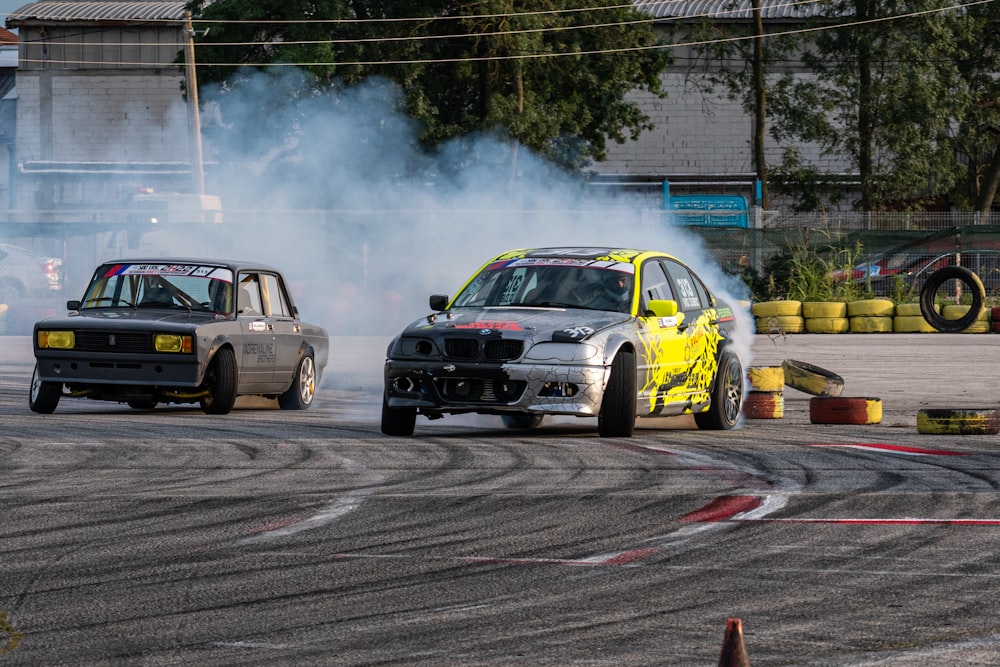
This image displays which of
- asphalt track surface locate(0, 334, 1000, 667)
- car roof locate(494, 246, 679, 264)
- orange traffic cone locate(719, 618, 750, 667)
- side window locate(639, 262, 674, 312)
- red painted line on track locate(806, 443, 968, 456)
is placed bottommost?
red painted line on track locate(806, 443, 968, 456)

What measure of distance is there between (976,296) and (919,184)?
26.0 meters

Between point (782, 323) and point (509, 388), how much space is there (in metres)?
16.2

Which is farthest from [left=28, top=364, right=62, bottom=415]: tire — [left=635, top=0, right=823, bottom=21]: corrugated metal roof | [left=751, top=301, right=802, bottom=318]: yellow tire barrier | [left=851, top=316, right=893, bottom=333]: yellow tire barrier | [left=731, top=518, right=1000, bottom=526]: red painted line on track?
[left=635, top=0, right=823, bottom=21]: corrugated metal roof

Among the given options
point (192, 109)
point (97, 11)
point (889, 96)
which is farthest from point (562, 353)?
point (97, 11)

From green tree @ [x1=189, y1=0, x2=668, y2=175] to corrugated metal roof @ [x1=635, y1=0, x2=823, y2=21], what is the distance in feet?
17.7

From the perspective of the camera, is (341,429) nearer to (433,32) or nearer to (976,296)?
(976,296)

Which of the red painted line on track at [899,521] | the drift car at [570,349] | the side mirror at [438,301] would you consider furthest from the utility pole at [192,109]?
the red painted line on track at [899,521]

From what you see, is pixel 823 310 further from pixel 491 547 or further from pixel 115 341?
pixel 491 547

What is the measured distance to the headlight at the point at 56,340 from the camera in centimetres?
1356

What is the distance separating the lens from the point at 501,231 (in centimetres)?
2508

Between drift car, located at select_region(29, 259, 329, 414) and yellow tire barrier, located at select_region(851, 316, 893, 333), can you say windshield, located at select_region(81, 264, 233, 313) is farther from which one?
yellow tire barrier, located at select_region(851, 316, 893, 333)

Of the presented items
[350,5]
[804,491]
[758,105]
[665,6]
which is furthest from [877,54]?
[804,491]

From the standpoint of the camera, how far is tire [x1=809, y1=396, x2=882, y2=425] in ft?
45.6

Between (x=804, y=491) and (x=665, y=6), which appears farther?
(x=665, y=6)
